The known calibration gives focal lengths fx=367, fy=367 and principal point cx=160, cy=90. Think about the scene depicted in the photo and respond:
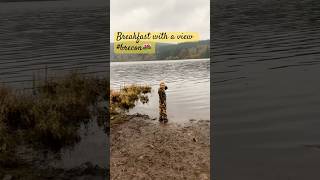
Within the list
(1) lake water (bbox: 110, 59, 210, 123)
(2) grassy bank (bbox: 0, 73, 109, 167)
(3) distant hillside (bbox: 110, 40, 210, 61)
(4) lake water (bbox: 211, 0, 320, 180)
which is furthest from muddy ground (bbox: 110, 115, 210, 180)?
(3) distant hillside (bbox: 110, 40, 210, 61)

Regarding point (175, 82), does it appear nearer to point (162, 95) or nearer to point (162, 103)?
point (162, 95)

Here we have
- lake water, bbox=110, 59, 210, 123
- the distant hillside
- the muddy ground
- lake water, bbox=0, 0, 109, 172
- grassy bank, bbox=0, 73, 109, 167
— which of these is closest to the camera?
the muddy ground

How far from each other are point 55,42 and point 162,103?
3.95 metres

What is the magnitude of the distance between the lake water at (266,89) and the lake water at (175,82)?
803mm

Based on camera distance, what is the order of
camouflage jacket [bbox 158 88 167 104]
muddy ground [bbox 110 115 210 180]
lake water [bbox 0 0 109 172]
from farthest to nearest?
lake water [bbox 0 0 109 172] < camouflage jacket [bbox 158 88 167 104] < muddy ground [bbox 110 115 210 180]

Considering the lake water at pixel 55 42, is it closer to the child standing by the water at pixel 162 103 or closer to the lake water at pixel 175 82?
the lake water at pixel 175 82

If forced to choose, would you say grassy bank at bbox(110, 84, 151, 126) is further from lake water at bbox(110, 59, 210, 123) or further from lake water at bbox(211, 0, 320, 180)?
lake water at bbox(211, 0, 320, 180)

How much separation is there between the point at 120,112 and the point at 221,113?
8.50ft

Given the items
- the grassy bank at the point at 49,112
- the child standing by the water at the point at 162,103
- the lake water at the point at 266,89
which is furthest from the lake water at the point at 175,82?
the grassy bank at the point at 49,112

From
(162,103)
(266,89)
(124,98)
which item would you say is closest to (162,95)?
(162,103)

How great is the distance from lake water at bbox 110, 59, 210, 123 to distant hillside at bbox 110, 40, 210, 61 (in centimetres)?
13

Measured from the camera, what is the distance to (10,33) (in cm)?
1116

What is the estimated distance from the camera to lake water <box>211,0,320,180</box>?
28.8 ft

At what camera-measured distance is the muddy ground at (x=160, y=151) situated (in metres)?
8.57
